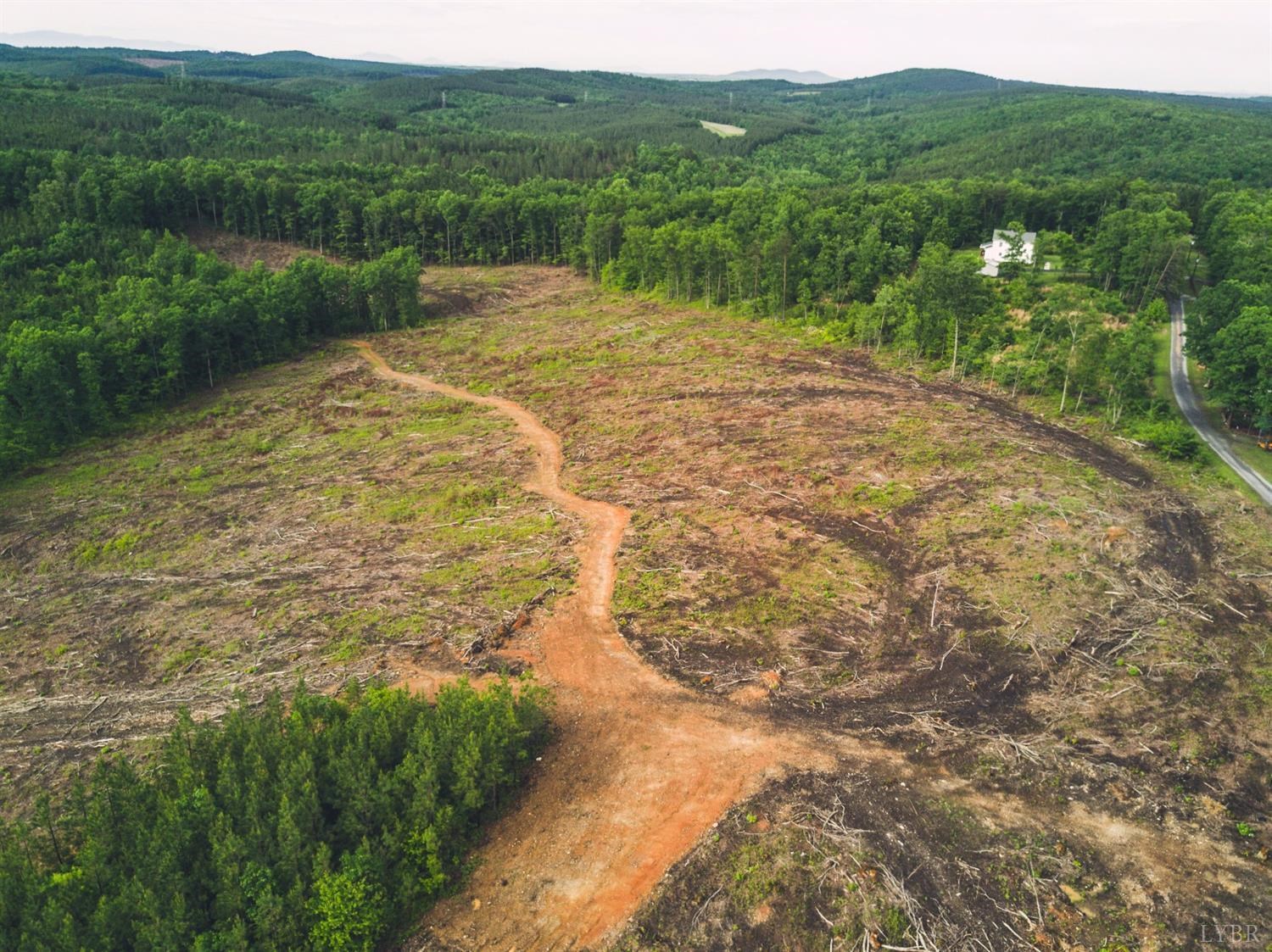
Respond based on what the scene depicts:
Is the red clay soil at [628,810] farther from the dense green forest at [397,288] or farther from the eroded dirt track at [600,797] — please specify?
the dense green forest at [397,288]

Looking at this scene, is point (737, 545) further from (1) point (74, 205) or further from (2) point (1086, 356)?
(1) point (74, 205)

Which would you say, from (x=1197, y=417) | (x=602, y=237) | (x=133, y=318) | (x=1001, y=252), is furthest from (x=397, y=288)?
(x=1197, y=417)

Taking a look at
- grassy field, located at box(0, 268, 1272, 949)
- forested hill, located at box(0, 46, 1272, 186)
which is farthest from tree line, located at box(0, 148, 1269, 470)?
forested hill, located at box(0, 46, 1272, 186)

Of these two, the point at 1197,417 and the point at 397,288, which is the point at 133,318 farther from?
the point at 1197,417

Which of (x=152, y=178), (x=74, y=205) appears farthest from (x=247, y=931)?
(x=152, y=178)

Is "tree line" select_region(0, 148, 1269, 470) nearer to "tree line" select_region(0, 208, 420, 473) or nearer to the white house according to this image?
"tree line" select_region(0, 208, 420, 473)

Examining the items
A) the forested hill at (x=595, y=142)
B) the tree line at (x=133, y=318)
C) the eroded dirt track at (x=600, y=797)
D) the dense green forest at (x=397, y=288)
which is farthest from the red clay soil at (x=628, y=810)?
the forested hill at (x=595, y=142)
